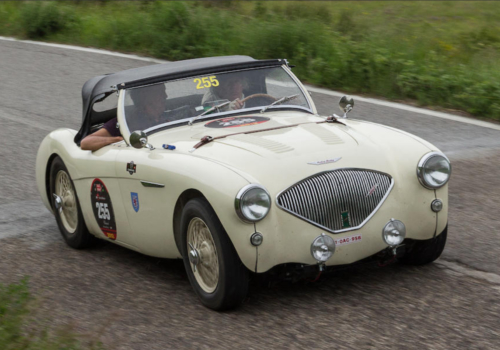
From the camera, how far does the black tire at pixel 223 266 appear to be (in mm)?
4566

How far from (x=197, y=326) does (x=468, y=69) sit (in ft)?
28.0

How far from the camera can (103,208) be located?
5.86 meters

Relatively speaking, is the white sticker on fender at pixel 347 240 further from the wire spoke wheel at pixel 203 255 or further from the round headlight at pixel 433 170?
the wire spoke wheel at pixel 203 255

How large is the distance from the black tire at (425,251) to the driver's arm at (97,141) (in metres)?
2.29

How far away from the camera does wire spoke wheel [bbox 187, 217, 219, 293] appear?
4.74m

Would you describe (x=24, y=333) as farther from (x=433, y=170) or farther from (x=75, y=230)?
(x=433, y=170)

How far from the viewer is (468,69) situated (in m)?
11.9

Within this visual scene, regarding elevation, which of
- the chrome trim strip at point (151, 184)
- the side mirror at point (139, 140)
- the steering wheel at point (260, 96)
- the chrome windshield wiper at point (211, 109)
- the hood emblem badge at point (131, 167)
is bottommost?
the chrome trim strip at point (151, 184)

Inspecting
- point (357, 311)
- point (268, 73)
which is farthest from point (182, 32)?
point (357, 311)

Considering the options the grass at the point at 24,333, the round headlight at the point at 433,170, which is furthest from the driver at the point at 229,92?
the grass at the point at 24,333

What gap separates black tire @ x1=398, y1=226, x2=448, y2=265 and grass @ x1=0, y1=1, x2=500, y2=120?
564 cm

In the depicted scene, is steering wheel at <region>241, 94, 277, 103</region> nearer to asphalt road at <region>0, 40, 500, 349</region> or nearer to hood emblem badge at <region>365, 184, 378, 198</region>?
asphalt road at <region>0, 40, 500, 349</region>

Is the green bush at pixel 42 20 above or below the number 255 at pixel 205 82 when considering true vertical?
below

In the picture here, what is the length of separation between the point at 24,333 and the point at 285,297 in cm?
157
